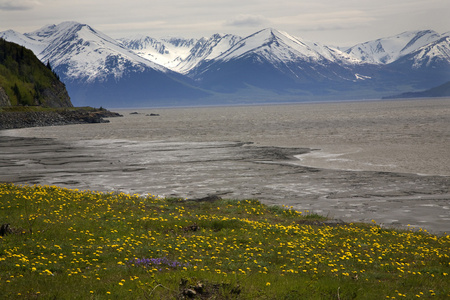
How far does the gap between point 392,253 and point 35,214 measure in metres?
16.3

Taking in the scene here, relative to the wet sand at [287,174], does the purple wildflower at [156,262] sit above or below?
above

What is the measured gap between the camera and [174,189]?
4053 centimetres

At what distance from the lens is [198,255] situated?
1891cm

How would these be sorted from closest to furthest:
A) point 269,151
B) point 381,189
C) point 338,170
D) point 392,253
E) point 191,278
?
1. point 191,278
2. point 392,253
3. point 381,189
4. point 338,170
5. point 269,151

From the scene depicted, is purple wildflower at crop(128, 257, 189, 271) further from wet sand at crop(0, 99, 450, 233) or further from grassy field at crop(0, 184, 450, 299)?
wet sand at crop(0, 99, 450, 233)

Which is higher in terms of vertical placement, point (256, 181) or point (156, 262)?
point (156, 262)

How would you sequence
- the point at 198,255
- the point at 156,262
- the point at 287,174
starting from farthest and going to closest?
the point at 287,174 → the point at 198,255 → the point at 156,262

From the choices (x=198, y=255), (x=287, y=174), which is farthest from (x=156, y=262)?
(x=287, y=174)

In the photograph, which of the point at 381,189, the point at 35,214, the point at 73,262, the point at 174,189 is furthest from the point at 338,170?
the point at 73,262

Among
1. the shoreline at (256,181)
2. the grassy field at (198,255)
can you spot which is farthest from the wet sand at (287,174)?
the grassy field at (198,255)

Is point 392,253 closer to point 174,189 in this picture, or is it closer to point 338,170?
point 174,189

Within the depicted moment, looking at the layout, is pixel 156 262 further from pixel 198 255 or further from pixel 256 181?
pixel 256 181

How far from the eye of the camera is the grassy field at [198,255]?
14.3 m

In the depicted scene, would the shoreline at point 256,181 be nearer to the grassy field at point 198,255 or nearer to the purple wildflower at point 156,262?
the grassy field at point 198,255
